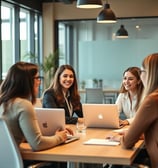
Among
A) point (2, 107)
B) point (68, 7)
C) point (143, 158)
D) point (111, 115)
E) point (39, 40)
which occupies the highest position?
point (68, 7)

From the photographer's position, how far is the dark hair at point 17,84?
2.36 metres

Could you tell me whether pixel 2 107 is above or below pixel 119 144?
above

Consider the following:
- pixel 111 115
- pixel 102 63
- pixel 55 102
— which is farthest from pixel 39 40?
pixel 111 115

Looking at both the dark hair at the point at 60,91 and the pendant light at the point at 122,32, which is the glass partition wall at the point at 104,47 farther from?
the dark hair at the point at 60,91

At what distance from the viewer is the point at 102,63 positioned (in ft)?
28.3

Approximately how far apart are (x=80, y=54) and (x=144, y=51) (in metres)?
1.53

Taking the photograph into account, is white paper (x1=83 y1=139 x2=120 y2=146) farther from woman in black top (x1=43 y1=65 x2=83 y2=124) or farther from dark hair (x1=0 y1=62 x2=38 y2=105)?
woman in black top (x1=43 y1=65 x2=83 y2=124)

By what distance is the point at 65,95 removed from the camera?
402cm

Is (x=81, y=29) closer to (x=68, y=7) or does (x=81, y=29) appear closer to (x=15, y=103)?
(x=68, y=7)

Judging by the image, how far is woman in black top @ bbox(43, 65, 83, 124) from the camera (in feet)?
12.7

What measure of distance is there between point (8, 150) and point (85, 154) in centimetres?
49

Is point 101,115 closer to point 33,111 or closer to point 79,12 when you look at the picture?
point 33,111

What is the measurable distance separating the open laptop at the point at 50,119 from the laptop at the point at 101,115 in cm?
50

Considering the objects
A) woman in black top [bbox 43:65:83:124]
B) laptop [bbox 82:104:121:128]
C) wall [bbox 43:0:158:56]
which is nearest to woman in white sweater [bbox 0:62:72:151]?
laptop [bbox 82:104:121:128]
